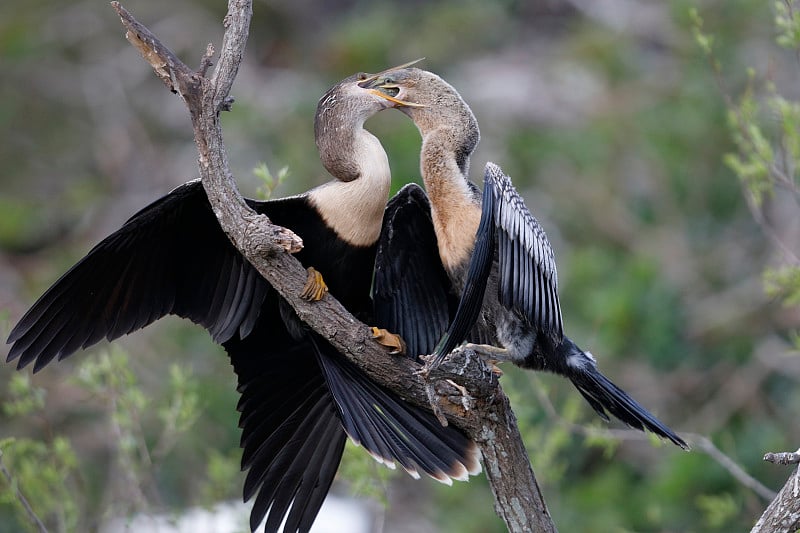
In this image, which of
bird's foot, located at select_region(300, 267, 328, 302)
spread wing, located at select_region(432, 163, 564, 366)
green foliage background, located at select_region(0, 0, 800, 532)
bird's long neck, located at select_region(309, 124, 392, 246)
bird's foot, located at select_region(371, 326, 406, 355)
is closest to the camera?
spread wing, located at select_region(432, 163, 564, 366)

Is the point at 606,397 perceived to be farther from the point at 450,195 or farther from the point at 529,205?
the point at 529,205

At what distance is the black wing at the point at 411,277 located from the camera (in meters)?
3.42

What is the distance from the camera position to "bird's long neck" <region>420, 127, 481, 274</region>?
3.17 meters

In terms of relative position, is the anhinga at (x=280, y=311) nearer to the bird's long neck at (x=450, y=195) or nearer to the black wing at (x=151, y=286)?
the black wing at (x=151, y=286)

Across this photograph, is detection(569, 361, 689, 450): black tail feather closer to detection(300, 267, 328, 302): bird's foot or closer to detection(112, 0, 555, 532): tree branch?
detection(112, 0, 555, 532): tree branch

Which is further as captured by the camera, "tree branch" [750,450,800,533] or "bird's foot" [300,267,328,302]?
"bird's foot" [300,267,328,302]

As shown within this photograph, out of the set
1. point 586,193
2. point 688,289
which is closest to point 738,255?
point 688,289

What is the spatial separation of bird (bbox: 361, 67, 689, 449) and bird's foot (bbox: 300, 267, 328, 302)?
0.37 metres

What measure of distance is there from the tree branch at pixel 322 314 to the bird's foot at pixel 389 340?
0.04 metres

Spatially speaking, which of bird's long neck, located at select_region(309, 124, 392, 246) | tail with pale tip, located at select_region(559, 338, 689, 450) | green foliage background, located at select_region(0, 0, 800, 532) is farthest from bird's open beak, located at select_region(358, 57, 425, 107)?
green foliage background, located at select_region(0, 0, 800, 532)

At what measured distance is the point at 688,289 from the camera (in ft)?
22.9

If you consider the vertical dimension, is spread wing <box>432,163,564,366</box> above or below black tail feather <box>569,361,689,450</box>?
above

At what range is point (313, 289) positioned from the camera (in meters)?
2.96

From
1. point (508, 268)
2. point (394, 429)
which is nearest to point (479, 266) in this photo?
point (508, 268)
